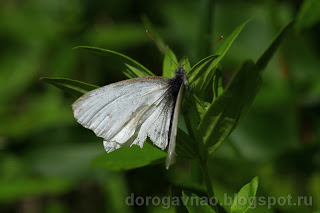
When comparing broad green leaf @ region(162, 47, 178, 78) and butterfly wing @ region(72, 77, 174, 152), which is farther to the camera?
broad green leaf @ region(162, 47, 178, 78)

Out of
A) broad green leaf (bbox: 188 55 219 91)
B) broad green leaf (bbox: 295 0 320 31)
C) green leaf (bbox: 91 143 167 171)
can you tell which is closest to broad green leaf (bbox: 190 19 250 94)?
broad green leaf (bbox: 188 55 219 91)

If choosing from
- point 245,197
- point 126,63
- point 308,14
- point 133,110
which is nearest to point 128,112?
point 133,110

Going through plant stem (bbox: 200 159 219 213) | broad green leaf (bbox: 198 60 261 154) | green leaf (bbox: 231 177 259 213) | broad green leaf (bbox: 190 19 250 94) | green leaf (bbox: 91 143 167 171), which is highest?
broad green leaf (bbox: 190 19 250 94)

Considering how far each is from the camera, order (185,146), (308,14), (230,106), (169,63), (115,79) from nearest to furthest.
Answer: (230,106) < (185,146) < (169,63) < (308,14) < (115,79)

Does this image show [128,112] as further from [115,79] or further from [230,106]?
[115,79]

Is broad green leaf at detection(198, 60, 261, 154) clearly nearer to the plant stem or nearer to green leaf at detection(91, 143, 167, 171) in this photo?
the plant stem

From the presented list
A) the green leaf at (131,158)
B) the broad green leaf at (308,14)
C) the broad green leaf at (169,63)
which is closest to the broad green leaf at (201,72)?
the broad green leaf at (169,63)
